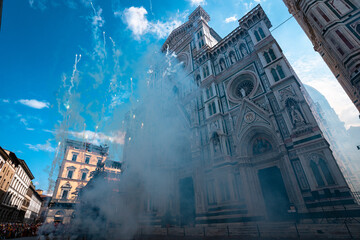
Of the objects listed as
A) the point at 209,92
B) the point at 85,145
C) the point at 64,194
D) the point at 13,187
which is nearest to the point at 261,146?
the point at 209,92

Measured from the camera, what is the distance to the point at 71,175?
38.8m

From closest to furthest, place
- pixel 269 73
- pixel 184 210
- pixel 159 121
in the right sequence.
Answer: pixel 269 73
pixel 184 210
pixel 159 121

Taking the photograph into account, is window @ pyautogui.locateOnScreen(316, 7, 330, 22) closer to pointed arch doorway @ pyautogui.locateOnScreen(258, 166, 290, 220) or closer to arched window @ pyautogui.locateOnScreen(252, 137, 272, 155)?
arched window @ pyautogui.locateOnScreen(252, 137, 272, 155)

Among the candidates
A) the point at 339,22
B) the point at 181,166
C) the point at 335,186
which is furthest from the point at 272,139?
the point at 181,166

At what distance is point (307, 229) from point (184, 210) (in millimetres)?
10415

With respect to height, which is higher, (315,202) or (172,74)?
(172,74)

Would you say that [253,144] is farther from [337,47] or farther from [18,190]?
[18,190]

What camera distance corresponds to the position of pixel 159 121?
2184 cm

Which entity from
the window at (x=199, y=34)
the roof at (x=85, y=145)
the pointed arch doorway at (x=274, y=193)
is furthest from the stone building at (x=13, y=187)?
the pointed arch doorway at (x=274, y=193)

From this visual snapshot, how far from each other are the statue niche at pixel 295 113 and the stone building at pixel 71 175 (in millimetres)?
31154

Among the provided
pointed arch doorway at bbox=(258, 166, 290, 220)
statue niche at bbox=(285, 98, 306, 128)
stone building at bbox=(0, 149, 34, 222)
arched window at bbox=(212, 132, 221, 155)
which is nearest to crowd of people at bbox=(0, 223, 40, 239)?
stone building at bbox=(0, 149, 34, 222)

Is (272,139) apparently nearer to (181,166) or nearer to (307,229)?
(307,229)

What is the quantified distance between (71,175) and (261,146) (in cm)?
4255

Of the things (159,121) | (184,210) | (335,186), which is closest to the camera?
(335,186)
